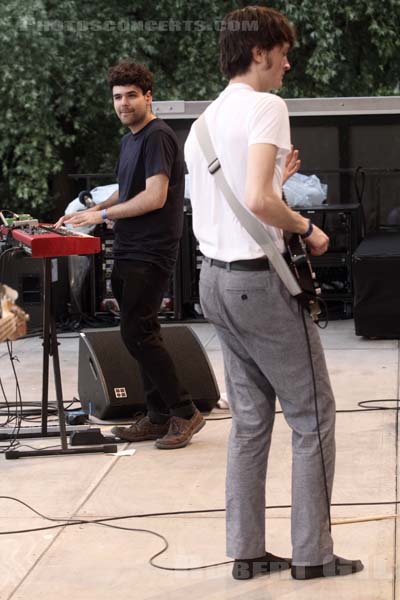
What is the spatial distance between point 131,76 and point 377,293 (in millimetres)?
4417

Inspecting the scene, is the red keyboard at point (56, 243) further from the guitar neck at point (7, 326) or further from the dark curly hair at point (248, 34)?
the guitar neck at point (7, 326)

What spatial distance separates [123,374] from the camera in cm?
659

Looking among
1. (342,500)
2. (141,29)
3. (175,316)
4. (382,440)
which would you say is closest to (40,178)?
(141,29)

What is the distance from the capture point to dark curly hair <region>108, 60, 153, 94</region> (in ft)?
19.0

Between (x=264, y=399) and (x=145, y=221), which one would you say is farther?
(x=145, y=221)

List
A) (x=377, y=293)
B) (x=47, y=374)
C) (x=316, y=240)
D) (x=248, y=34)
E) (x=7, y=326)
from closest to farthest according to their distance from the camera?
(x=7, y=326) < (x=248, y=34) < (x=316, y=240) < (x=47, y=374) < (x=377, y=293)

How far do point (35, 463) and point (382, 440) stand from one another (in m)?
1.88

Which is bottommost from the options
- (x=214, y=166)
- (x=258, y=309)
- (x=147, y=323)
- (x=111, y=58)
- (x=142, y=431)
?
Answer: (x=142, y=431)

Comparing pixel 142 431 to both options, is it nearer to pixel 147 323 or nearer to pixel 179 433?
pixel 179 433

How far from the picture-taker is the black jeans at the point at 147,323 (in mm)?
5703

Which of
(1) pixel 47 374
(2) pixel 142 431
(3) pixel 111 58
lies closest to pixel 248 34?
(1) pixel 47 374

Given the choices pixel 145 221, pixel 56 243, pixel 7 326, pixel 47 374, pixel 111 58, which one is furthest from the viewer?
pixel 111 58

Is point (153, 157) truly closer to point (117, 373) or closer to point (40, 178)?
point (117, 373)

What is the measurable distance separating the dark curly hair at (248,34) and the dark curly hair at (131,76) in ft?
6.69
